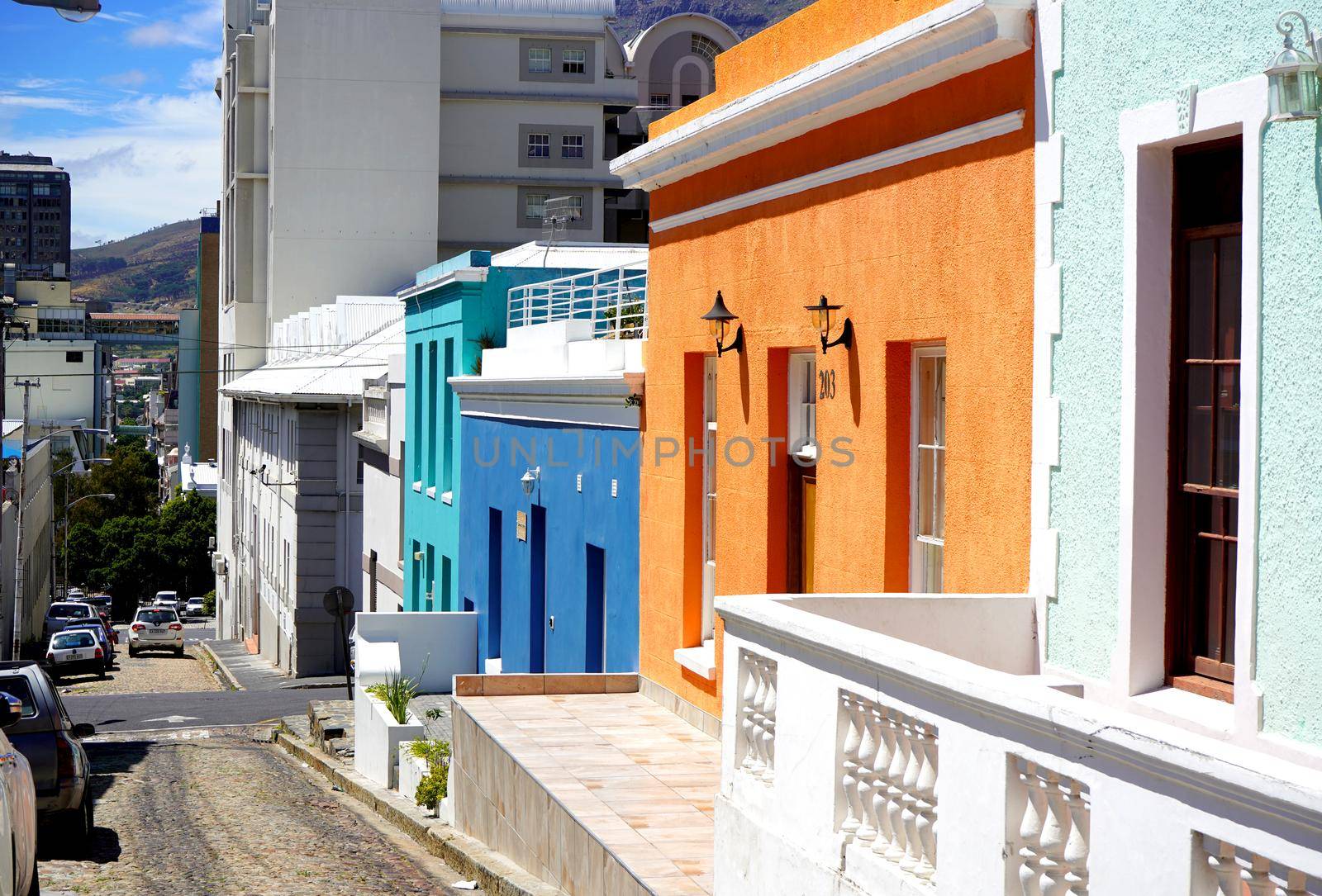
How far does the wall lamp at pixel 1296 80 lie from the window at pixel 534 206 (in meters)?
53.7

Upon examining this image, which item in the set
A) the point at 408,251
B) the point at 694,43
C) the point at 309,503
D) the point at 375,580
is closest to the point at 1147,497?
the point at 375,580

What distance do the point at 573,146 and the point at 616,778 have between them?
50.6m

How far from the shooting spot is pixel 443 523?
2384 cm

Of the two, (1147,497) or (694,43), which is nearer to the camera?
(1147,497)

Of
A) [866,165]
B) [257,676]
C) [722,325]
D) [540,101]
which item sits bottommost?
[257,676]

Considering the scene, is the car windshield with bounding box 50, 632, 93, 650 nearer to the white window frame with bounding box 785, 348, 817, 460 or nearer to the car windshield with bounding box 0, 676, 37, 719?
the car windshield with bounding box 0, 676, 37, 719

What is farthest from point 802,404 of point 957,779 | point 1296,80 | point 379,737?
point 379,737

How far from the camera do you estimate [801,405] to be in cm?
1148

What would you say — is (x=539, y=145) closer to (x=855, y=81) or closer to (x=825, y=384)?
(x=825, y=384)

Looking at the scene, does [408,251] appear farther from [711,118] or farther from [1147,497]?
[1147,497]

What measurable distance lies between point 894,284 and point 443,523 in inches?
602

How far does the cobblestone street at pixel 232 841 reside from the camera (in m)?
12.0

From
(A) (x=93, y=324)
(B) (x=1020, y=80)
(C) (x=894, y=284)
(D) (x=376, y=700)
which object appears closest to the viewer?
(B) (x=1020, y=80)

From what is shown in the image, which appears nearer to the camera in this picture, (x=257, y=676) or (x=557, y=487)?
(x=557, y=487)
